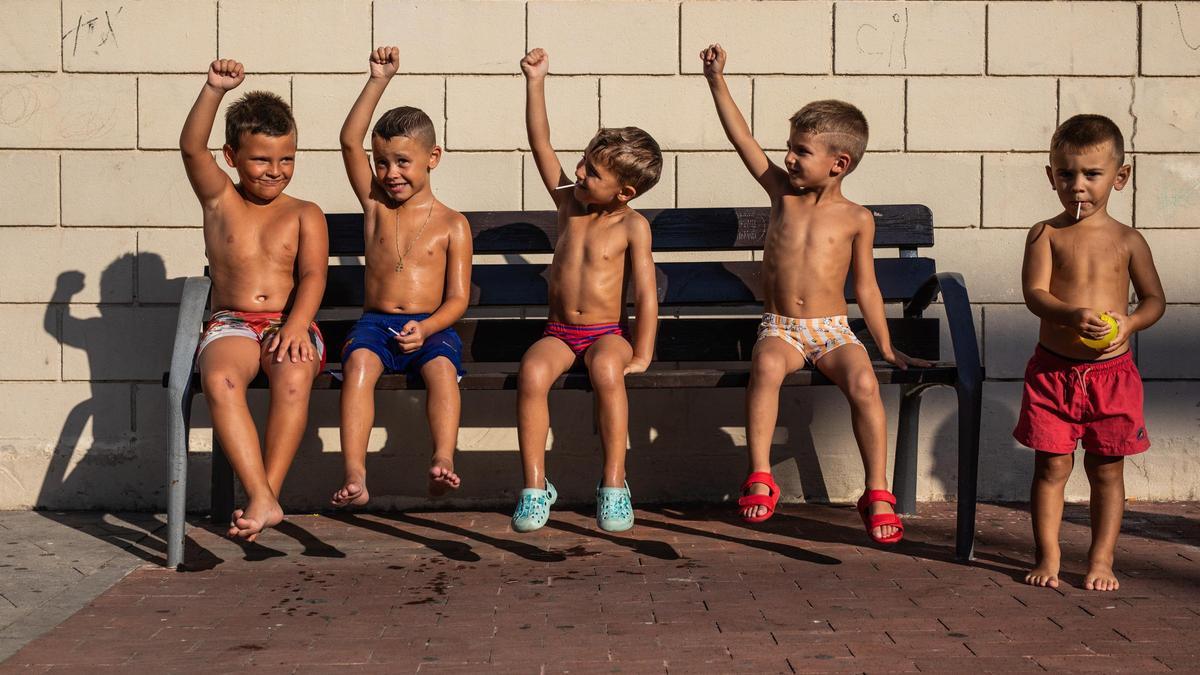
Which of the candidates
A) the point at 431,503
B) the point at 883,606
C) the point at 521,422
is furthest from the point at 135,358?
the point at 883,606

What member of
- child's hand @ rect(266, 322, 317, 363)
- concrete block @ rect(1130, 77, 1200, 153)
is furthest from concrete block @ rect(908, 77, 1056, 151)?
child's hand @ rect(266, 322, 317, 363)

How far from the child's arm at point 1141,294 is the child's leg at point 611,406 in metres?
1.47

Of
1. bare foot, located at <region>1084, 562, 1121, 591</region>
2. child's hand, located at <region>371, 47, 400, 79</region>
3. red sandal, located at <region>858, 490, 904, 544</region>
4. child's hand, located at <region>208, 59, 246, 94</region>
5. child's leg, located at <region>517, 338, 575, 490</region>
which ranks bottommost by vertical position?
bare foot, located at <region>1084, 562, 1121, 591</region>

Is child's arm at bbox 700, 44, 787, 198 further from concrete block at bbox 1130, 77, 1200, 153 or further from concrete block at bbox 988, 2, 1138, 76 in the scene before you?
concrete block at bbox 1130, 77, 1200, 153

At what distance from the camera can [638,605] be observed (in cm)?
345

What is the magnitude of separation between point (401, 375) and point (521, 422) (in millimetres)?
445

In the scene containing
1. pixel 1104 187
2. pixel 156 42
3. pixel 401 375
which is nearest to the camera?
pixel 1104 187

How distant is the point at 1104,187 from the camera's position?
3812 millimetres

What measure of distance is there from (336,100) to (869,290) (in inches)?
89.0

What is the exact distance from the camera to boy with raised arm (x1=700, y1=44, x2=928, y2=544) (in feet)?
13.5

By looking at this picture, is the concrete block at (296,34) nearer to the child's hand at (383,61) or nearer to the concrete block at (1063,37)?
the child's hand at (383,61)

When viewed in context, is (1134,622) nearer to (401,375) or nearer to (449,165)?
(401,375)

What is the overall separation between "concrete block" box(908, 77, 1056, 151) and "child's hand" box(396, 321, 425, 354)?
2.27m

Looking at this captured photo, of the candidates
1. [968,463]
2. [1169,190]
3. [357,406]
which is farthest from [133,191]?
[1169,190]
